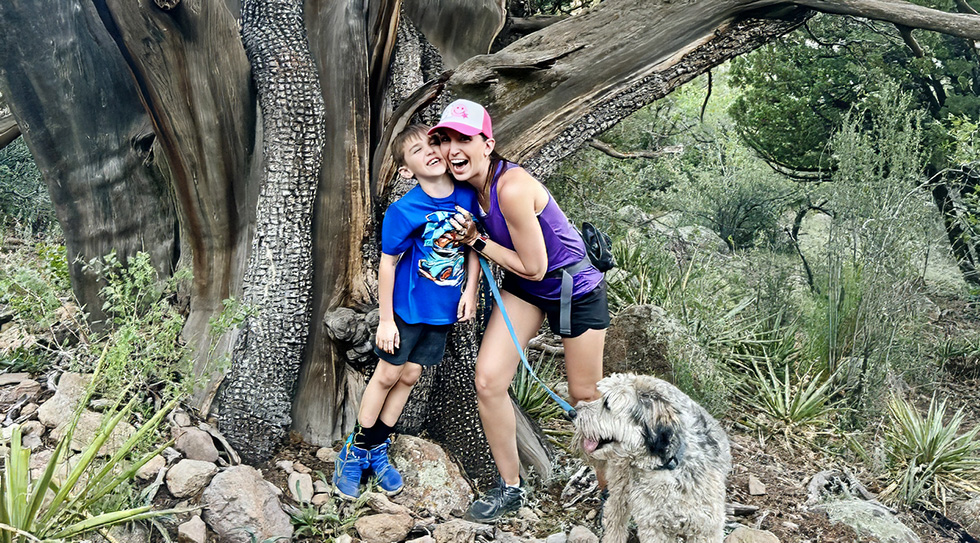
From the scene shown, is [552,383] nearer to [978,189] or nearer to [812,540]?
[812,540]

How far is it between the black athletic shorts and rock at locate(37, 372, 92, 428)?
2.49m

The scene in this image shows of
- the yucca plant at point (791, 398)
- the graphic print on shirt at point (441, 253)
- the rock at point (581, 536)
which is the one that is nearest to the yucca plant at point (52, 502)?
the graphic print on shirt at point (441, 253)

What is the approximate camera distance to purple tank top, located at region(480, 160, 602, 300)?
3.55 meters

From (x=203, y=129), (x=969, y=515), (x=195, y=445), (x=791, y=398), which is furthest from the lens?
(x=791, y=398)

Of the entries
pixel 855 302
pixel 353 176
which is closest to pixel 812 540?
pixel 855 302

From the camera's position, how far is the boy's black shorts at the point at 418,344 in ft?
12.0

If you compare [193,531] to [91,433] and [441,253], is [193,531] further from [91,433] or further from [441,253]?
[441,253]

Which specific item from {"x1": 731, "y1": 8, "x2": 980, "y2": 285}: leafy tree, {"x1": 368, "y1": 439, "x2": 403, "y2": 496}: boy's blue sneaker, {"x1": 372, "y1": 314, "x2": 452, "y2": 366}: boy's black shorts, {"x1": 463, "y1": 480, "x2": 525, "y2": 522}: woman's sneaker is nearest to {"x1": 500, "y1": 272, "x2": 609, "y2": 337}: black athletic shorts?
{"x1": 372, "y1": 314, "x2": 452, "y2": 366}: boy's black shorts

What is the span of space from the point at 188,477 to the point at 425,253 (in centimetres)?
166

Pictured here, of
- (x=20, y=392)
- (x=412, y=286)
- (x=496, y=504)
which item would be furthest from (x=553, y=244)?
(x=20, y=392)

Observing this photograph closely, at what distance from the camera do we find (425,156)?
3.46 m

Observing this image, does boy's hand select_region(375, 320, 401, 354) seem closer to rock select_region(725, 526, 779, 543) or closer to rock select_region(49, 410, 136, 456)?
rock select_region(49, 410, 136, 456)

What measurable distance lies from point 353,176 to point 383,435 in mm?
1551

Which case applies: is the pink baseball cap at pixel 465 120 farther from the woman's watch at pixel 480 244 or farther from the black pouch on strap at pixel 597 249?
the black pouch on strap at pixel 597 249
